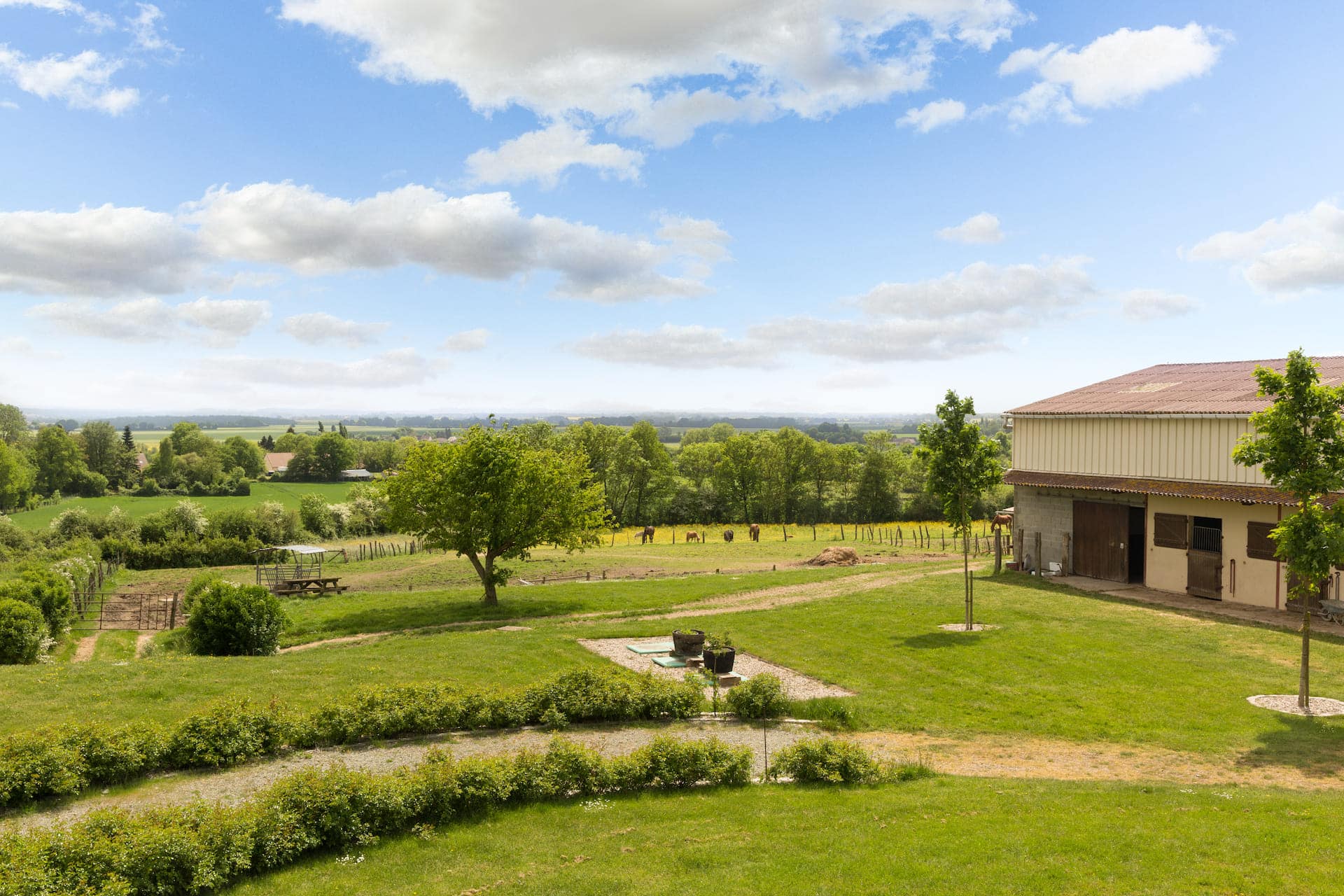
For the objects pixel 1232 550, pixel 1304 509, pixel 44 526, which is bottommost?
pixel 44 526

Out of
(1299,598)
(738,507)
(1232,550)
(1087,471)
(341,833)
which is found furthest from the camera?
(738,507)

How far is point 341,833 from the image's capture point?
9477 millimetres

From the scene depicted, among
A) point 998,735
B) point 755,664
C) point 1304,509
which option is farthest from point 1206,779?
point 755,664

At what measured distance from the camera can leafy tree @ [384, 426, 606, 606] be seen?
28.0m

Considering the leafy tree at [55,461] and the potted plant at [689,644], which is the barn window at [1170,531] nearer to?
the potted plant at [689,644]

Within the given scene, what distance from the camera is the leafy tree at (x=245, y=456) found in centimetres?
12369

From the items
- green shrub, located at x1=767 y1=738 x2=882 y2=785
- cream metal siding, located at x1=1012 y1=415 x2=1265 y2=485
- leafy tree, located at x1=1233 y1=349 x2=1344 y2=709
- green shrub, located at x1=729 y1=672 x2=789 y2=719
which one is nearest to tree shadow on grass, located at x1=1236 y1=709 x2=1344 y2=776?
leafy tree, located at x1=1233 y1=349 x2=1344 y2=709

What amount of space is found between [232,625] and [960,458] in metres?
20.3

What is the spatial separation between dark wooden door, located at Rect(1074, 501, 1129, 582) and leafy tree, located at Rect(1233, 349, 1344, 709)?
45.0ft

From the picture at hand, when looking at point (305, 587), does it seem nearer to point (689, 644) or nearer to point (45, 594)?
point (45, 594)

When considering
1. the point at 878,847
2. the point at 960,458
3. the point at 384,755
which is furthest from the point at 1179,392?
the point at 384,755

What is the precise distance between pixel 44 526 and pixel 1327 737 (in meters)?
86.4

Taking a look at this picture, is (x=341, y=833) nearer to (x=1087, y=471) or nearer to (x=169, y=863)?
(x=169, y=863)

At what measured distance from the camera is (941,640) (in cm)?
2105
